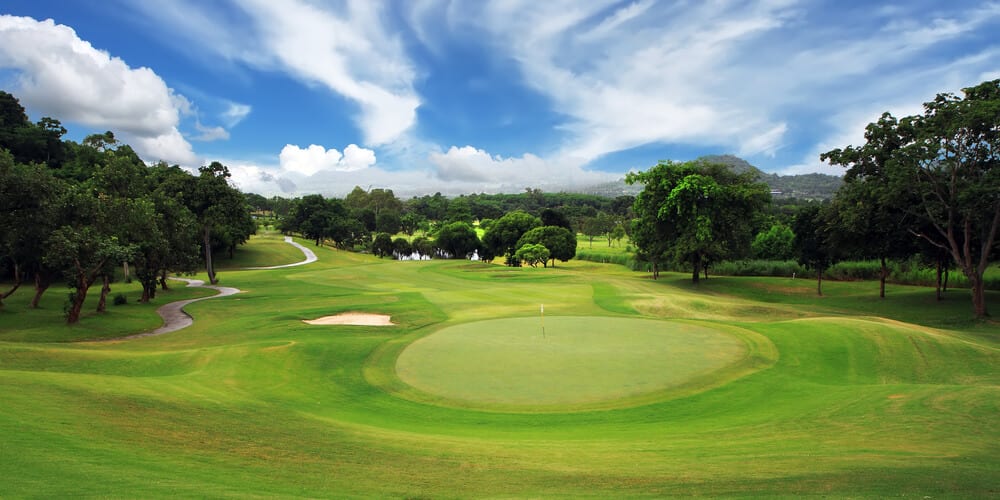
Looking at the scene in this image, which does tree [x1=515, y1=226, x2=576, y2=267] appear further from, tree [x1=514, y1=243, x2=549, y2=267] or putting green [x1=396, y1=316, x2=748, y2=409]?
putting green [x1=396, y1=316, x2=748, y2=409]

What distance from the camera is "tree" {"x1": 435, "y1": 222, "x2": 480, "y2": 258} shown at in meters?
102

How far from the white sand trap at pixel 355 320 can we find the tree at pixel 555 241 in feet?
169

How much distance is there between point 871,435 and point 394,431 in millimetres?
9738

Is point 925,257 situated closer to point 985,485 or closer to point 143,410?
point 985,485

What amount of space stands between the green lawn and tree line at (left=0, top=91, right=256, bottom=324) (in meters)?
3.52

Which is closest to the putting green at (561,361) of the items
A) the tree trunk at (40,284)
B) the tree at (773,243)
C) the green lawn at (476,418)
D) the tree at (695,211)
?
the green lawn at (476,418)

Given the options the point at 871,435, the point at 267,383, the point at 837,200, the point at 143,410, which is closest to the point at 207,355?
the point at 267,383

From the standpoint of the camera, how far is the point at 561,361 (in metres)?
17.0

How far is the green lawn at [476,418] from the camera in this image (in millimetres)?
6617

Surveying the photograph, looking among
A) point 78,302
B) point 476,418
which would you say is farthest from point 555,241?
point 476,418

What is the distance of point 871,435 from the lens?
967 centimetres

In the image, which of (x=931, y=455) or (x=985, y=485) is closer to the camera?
(x=985, y=485)

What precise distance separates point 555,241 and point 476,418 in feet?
225

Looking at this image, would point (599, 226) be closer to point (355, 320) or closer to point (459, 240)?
point (459, 240)
